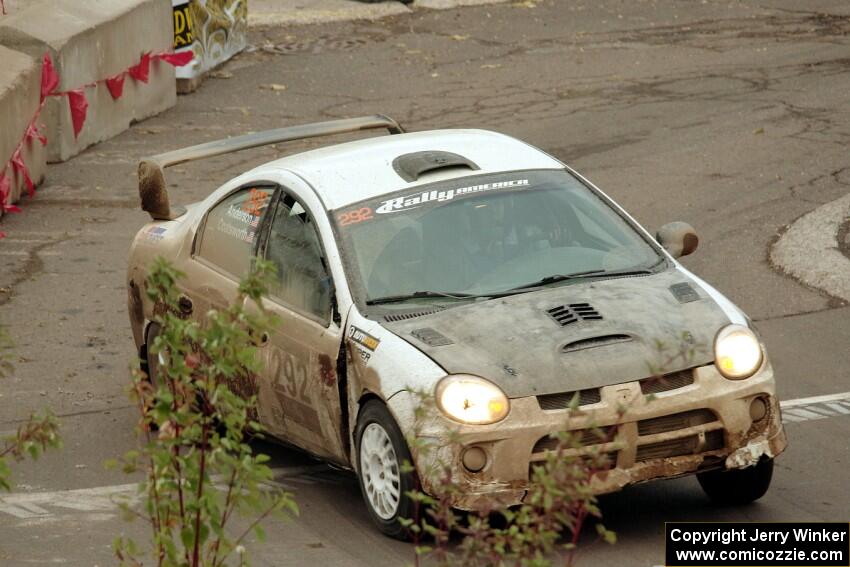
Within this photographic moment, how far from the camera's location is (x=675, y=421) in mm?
6766

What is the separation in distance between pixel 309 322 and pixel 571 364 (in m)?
1.49

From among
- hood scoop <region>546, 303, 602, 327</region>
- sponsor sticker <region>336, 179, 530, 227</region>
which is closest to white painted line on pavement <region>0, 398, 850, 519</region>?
sponsor sticker <region>336, 179, 530, 227</region>

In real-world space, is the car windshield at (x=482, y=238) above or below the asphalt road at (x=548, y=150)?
above

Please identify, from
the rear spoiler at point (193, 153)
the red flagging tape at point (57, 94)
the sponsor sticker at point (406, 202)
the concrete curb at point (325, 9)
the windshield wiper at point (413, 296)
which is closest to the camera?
the windshield wiper at point (413, 296)

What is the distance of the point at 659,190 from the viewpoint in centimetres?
1434

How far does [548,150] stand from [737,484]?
9.10m

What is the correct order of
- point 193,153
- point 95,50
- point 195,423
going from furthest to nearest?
point 95,50 < point 193,153 < point 195,423

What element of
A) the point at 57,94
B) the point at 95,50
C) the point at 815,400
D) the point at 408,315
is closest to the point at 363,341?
the point at 408,315

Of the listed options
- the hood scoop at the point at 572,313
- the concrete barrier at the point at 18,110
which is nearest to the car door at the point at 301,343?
the hood scoop at the point at 572,313

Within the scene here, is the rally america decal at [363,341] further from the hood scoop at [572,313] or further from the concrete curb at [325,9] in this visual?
the concrete curb at [325,9]

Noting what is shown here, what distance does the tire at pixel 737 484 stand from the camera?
7.19 meters

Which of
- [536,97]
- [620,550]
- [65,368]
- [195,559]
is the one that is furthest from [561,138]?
[195,559]

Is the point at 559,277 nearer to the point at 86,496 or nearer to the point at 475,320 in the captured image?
the point at 475,320

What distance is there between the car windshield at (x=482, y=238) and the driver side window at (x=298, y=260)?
17 cm
